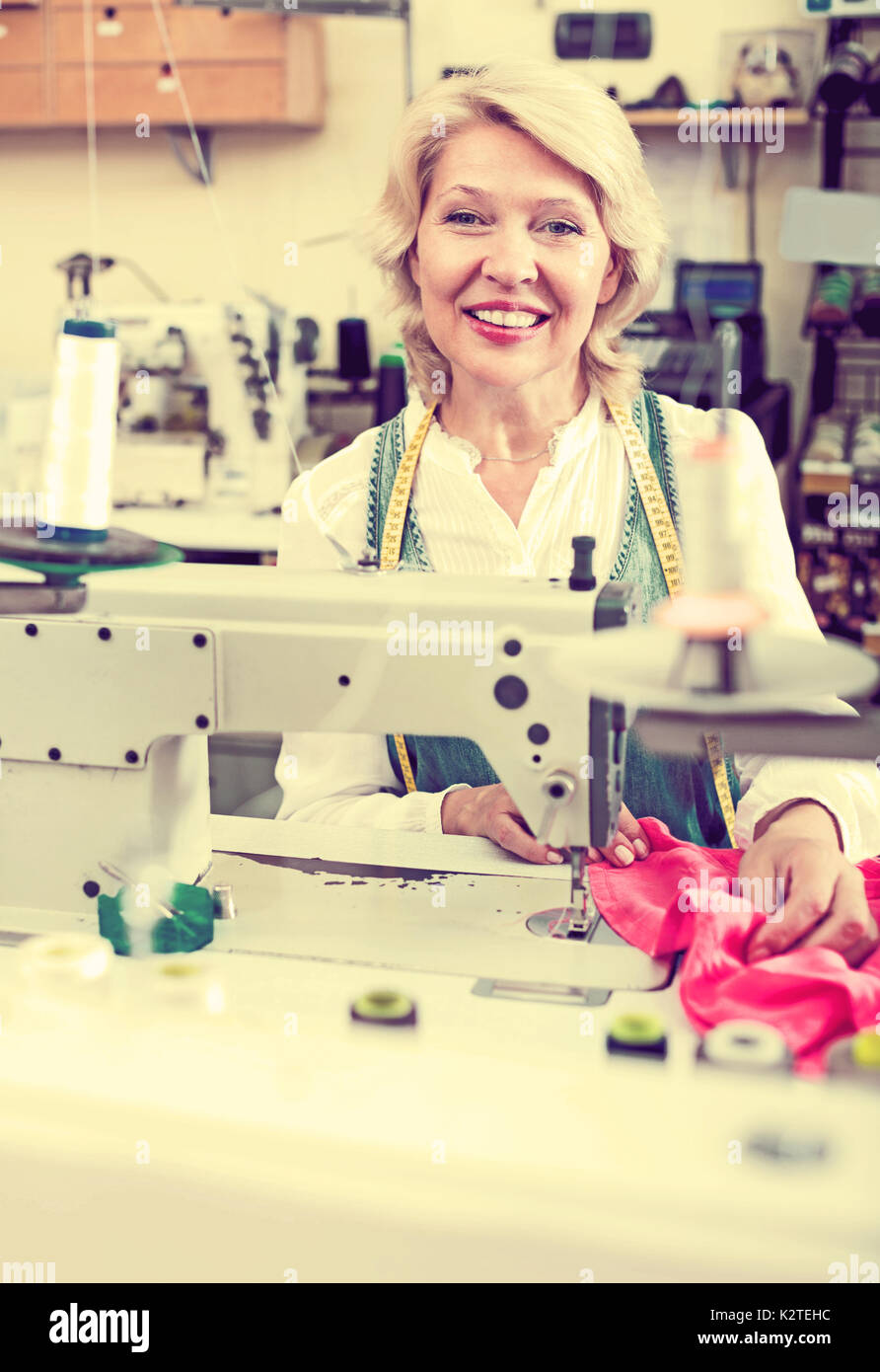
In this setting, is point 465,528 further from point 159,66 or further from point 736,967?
point 159,66

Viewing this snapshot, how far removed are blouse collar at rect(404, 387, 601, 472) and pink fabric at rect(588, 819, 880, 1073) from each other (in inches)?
24.6

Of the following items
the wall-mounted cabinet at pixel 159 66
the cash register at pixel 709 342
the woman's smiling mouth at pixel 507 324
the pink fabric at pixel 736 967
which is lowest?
the pink fabric at pixel 736 967

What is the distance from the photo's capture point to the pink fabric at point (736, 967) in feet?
3.14

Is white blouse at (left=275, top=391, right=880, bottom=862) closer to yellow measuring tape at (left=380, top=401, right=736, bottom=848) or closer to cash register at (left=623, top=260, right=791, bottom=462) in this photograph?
Answer: yellow measuring tape at (left=380, top=401, right=736, bottom=848)

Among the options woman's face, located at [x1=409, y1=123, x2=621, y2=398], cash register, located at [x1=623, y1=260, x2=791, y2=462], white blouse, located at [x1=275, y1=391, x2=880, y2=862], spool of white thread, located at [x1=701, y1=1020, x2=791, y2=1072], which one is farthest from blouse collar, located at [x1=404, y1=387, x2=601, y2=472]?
cash register, located at [x1=623, y1=260, x2=791, y2=462]

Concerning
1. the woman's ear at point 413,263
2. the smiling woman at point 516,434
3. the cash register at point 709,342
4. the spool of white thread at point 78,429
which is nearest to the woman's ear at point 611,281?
the smiling woman at point 516,434

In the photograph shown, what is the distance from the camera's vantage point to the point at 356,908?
1.23 m

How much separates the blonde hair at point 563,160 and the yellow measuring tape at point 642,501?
50 millimetres

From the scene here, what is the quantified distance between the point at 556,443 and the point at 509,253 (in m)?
0.25

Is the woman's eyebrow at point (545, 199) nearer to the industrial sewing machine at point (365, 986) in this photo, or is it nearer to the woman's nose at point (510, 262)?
the woman's nose at point (510, 262)

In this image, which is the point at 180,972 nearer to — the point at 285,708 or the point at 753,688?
the point at 285,708

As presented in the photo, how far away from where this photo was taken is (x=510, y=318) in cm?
155

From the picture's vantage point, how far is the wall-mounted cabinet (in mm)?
3523

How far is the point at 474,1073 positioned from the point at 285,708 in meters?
0.36
